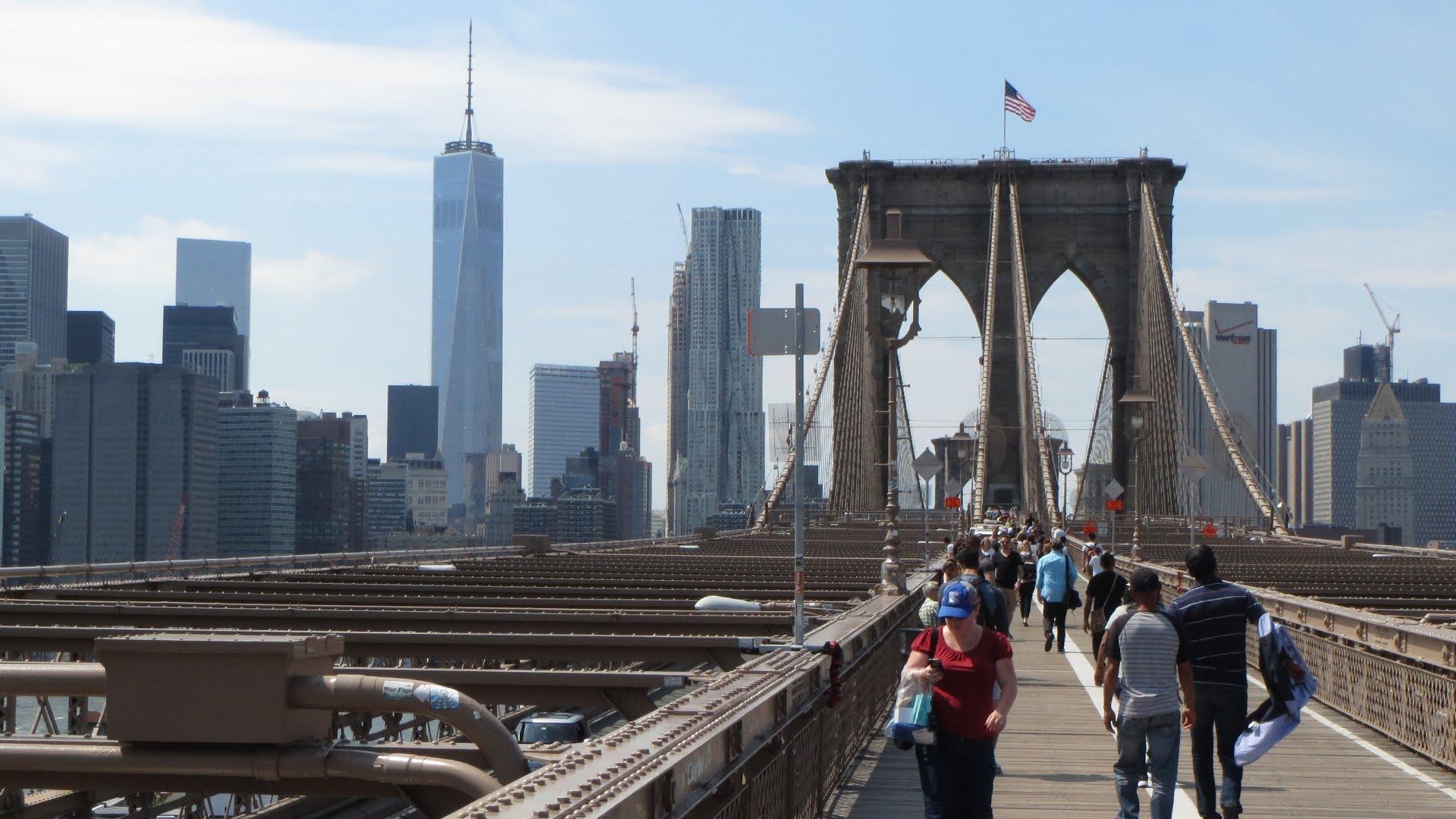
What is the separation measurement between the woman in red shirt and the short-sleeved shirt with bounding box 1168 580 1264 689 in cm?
226

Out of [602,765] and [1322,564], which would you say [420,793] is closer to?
[602,765]

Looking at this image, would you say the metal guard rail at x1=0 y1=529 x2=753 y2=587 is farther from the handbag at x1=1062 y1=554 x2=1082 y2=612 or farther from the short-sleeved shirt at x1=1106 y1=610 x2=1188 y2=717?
the short-sleeved shirt at x1=1106 y1=610 x2=1188 y2=717

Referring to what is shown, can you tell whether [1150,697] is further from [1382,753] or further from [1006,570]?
[1006,570]

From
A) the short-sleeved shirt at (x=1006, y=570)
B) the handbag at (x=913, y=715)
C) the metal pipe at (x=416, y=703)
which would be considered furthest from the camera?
the short-sleeved shirt at (x=1006, y=570)

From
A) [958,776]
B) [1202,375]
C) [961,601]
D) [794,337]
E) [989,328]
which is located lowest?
[958,776]

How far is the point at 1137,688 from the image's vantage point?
9.81 m

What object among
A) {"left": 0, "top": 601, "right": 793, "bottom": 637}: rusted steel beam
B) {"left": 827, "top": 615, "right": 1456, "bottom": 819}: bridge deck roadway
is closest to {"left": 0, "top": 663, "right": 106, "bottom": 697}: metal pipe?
{"left": 827, "top": 615, "right": 1456, "bottom": 819}: bridge deck roadway

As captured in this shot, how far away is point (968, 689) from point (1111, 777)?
479 centimetres

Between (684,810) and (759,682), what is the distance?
108 inches

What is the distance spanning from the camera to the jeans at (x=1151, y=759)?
31.9 ft

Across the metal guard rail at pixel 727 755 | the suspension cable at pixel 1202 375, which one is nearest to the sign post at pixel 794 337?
the metal guard rail at pixel 727 755

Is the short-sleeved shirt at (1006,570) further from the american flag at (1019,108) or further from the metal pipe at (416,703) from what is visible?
the american flag at (1019,108)

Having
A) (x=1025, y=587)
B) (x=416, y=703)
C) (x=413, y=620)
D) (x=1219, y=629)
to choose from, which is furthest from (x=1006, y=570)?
(x=416, y=703)

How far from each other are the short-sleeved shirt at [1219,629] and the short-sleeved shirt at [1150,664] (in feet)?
1.54
